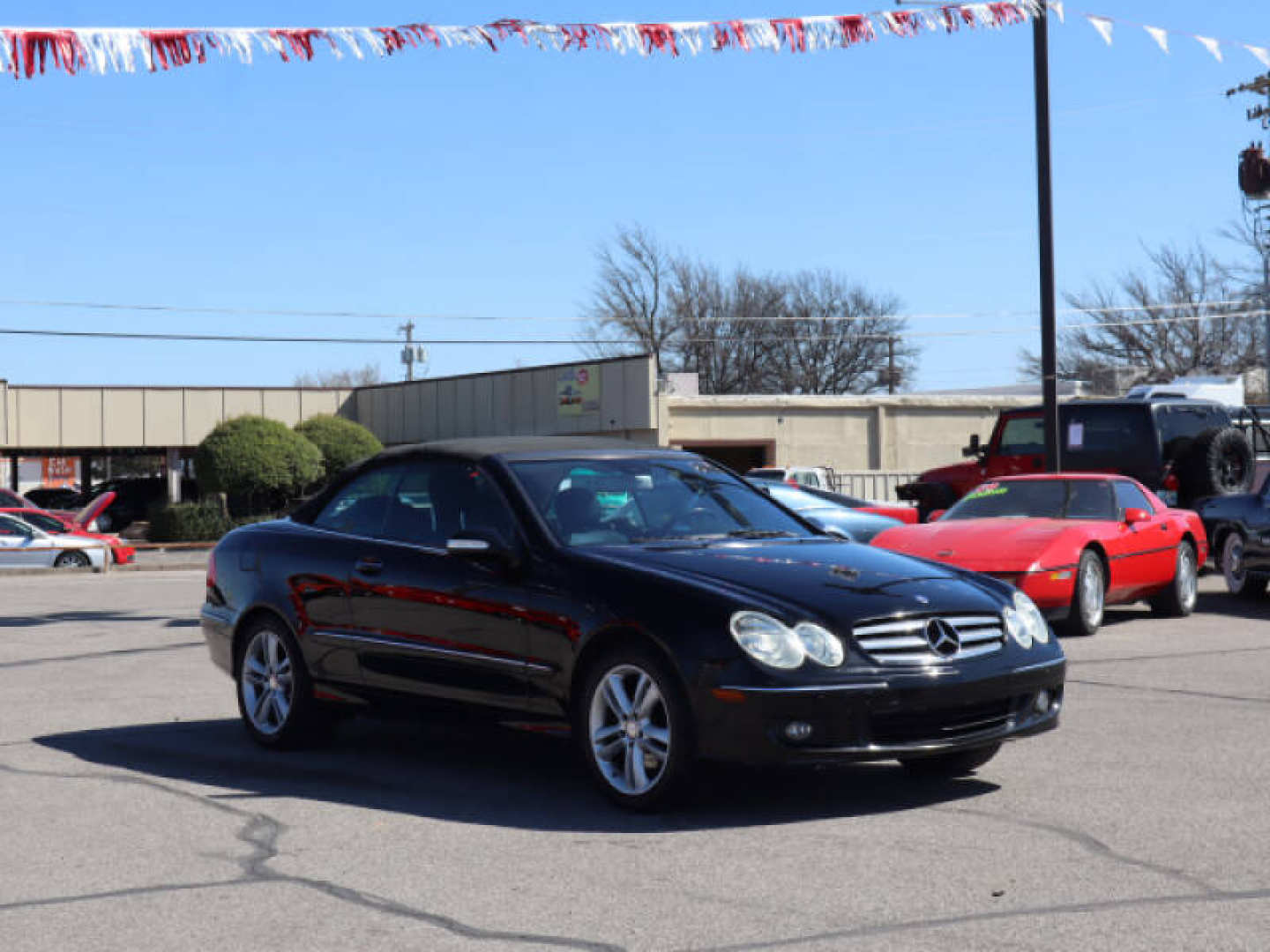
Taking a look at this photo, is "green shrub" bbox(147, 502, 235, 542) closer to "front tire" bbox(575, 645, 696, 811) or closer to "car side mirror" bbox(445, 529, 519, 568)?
"car side mirror" bbox(445, 529, 519, 568)

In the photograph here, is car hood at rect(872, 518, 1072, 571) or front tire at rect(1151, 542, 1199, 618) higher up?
car hood at rect(872, 518, 1072, 571)

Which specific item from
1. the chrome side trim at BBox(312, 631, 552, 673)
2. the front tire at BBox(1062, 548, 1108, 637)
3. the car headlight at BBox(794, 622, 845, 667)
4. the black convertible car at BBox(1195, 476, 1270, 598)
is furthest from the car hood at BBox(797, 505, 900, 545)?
the car headlight at BBox(794, 622, 845, 667)

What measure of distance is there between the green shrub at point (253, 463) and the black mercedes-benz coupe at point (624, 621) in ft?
106

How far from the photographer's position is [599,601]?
21.7ft

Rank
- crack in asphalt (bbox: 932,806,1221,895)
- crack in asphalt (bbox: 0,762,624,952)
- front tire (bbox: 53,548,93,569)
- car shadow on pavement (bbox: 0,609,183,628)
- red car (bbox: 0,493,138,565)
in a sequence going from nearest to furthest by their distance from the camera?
crack in asphalt (bbox: 0,762,624,952)
crack in asphalt (bbox: 932,806,1221,895)
car shadow on pavement (bbox: 0,609,183,628)
front tire (bbox: 53,548,93,569)
red car (bbox: 0,493,138,565)

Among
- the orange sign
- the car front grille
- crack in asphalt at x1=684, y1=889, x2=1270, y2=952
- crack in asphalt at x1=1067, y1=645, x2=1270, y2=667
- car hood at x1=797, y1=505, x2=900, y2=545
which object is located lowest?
crack in asphalt at x1=684, y1=889, x2=1270, y2=952

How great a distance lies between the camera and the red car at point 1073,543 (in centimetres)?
1305

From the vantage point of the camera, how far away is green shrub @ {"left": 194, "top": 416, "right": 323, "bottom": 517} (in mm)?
40406

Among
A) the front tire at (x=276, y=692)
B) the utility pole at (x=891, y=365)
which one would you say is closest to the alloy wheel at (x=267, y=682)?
the front tire at (x=276, y=692)

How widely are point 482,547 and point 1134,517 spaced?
8.83 metres

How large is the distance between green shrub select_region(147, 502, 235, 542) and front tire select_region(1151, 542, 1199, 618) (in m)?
26.9

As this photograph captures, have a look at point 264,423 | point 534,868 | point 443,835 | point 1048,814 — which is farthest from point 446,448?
point 264,423

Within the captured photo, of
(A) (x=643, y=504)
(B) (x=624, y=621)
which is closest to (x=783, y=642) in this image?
(B) (x=624, y=621)

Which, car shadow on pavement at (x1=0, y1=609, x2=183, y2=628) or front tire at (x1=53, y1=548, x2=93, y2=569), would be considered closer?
car shadow on pavement at (x1=0, y1=609, x2=183, y2=628)
